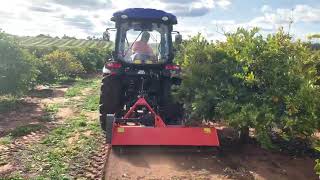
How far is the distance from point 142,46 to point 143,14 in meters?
0.80

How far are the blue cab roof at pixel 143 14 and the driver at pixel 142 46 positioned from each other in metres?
0.43

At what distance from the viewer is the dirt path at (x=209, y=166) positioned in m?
6.94

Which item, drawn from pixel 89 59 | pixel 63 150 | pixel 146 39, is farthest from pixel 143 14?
pixel 89 59

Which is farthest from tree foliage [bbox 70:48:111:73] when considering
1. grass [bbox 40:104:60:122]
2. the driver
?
the driver

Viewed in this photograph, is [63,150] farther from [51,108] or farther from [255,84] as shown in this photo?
[51,108]

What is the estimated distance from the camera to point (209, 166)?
293 inches

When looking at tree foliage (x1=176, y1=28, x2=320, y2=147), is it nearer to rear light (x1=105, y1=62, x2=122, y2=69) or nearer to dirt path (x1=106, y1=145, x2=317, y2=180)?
dirt path (x1=106, y1=145, x2=317, y2=180)

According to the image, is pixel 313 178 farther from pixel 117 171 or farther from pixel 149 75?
pixel 149 75

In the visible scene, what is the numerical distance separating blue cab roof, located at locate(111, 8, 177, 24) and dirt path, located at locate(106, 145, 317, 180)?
3221mm

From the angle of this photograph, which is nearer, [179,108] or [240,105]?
[240,105]

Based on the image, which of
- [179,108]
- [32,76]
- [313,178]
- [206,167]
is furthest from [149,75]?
[32,76]

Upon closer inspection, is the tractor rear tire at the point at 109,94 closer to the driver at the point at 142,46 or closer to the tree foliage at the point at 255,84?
the driver at the point at 142,46

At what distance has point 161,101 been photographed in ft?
32.7

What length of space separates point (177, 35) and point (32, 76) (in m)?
8.45
